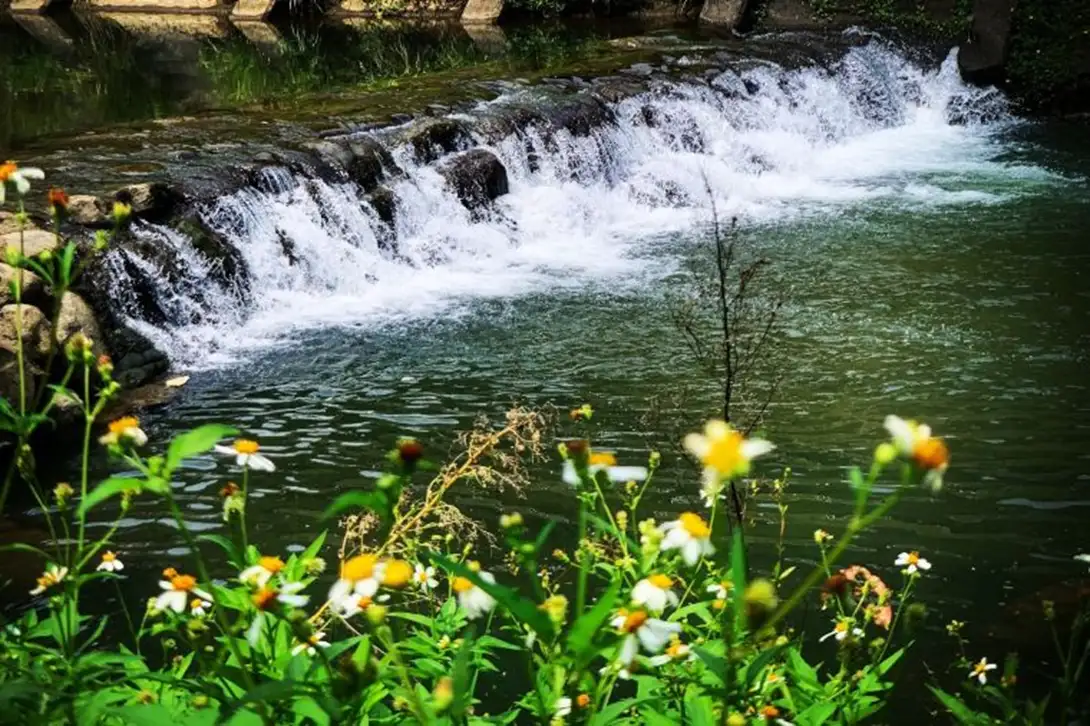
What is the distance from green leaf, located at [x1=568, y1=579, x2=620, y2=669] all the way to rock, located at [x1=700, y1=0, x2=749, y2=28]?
1837cm

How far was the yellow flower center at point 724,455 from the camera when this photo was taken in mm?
1233

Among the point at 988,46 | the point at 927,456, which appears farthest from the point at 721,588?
the point at 988,46

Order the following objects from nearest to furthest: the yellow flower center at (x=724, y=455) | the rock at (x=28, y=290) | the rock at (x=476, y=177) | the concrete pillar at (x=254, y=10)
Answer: the yellow flower center at (x=724, y=455), the rock at (x=28, y=290), the rock at (x=476, y=177), the concrete pillar at (x=254, y=10)

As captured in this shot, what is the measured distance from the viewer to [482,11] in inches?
890

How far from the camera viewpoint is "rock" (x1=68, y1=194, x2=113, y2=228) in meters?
7.86

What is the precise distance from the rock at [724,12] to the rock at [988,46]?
3622mm

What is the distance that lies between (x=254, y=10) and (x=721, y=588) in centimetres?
2384

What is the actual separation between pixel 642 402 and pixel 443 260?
374 cm

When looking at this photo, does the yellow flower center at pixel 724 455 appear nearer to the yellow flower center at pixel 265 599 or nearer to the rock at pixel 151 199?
the yellow flower center at pixel 265 599

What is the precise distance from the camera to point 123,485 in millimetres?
1606

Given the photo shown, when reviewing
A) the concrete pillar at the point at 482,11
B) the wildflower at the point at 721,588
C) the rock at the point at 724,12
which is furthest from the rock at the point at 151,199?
the concrete pillar at the point at 482,11

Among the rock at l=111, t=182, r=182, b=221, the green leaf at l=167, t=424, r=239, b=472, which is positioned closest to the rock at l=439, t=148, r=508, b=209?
the rock at l=111, t=182, r=182, b=221

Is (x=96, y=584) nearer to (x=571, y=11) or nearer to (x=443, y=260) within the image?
(x=443, y=260)

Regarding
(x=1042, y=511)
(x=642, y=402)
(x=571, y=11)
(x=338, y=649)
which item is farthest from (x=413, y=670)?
(x=571, y=11)
